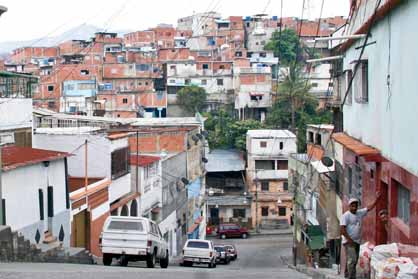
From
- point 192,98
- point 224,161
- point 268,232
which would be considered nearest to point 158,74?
point 192,98

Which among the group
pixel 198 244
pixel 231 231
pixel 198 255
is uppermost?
pixel 198 244

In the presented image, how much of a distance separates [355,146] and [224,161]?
48.9 m

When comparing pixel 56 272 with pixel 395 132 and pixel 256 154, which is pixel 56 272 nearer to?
pixel 395 132

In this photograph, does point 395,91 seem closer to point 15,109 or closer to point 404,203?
point 404,203

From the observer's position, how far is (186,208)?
4825 cm

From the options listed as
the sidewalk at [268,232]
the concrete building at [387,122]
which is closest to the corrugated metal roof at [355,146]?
the concrete building at [387,122]

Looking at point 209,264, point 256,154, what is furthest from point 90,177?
point 256,154

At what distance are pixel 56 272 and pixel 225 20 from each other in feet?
356

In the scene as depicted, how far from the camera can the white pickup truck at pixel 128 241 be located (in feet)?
67.3

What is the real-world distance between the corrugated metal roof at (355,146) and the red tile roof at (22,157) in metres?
8.59

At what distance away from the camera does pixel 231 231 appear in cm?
5634

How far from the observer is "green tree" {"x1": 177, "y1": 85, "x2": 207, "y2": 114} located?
248 feet

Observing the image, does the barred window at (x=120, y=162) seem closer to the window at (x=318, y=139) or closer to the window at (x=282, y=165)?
the window at (x=318, y=139)

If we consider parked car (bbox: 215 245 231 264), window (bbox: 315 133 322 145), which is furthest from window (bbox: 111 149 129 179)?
window (bbox: 315 133 322 145)
